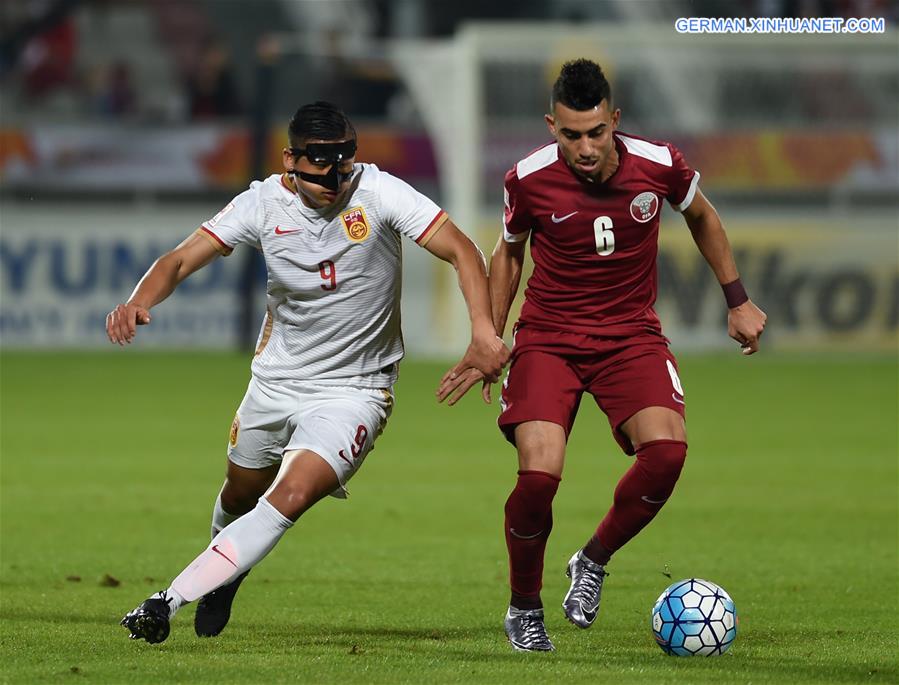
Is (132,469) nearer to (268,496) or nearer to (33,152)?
(268,496)

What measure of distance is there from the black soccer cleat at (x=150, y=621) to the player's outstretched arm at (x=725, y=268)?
2466 mm

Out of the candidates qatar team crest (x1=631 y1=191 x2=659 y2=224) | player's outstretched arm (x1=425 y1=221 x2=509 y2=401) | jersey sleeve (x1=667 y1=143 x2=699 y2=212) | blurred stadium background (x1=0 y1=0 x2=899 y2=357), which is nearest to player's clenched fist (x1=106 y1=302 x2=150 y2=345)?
player's outstretched arm (x1=425 y1=221 x2=509 y2=401)

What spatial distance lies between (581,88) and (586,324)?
Answer: 0.93m

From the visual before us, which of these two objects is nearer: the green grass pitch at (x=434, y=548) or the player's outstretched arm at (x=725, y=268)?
the green grass pitch at (x=434, y=548)

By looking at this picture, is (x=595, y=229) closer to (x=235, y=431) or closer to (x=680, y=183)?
(x=680, y=183)

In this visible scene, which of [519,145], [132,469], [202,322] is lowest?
[202,322]

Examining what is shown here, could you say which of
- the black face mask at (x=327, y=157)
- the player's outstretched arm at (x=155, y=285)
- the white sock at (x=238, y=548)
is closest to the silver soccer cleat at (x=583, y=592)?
the white sock at (x=238, y=548)

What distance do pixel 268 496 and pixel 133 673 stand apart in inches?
31.1

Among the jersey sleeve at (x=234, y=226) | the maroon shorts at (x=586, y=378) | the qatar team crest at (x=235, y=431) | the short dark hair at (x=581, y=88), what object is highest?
the short dark hair at (x=581, y=88)

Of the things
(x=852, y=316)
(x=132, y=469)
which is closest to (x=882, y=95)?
(x=852, y=316)

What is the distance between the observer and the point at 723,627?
19.7 ft

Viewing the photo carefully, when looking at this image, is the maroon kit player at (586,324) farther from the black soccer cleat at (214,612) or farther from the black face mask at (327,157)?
the black soccer cleat at (214,612)

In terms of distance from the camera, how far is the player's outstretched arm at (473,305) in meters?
5.87

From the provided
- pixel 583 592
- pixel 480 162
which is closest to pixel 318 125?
pixel 583 592
